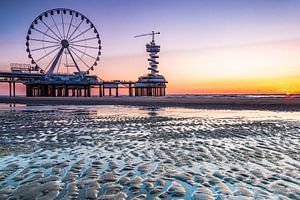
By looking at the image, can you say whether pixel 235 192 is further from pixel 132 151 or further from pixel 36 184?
pixel 132 151

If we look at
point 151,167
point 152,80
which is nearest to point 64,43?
point 152,80

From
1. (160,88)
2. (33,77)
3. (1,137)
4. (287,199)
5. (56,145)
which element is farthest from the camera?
(160,88)

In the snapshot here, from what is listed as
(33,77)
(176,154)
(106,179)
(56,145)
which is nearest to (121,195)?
(106,179)

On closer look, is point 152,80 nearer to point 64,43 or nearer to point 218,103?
point 64,43

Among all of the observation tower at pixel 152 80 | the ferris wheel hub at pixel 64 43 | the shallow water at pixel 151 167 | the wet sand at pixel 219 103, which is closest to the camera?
the shallow water at pixel 151 167

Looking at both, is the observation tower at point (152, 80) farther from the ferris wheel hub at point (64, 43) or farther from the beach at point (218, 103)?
the beach at point (218, 103)

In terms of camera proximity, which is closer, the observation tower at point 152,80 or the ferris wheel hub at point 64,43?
the ferris wheel hub at point 64,43

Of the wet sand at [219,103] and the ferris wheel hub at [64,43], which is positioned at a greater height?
the ferris wheel hub at [64,43]

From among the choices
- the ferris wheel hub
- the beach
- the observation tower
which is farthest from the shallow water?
the observation tower

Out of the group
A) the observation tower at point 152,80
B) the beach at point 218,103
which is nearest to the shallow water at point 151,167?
the beach at point 218,103

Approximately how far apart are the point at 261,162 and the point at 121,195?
2843 mm

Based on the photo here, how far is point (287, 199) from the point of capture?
322 centimetres

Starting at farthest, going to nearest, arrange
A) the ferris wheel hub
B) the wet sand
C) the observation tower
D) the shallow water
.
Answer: the observation tower
the ferris wheel hub
the wet sand
the shallow water

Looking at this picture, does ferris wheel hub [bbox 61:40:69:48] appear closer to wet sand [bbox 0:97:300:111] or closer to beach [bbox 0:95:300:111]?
beach [bbox 0:95:300:111]
